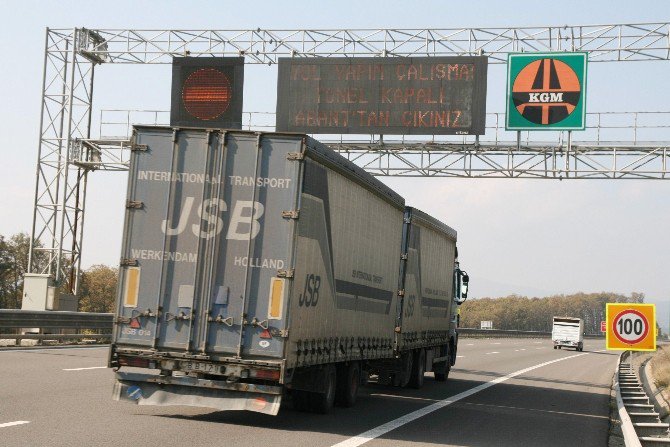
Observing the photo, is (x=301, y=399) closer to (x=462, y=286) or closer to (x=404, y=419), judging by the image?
(x=404, y=419)

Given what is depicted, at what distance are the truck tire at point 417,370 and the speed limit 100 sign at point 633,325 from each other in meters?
5.66

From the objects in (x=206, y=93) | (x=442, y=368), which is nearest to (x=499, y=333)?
(x=206, y=93)

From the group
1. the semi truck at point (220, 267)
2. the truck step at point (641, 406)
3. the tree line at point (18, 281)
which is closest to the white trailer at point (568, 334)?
the tree line at point (18, 281)

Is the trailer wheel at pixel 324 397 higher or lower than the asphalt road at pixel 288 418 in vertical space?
higher

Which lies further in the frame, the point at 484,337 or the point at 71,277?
the point at 484,337

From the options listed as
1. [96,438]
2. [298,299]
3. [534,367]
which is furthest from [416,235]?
[534,367]

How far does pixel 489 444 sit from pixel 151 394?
13.9ft

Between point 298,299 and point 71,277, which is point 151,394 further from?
point 71,277

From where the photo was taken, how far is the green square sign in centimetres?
3106

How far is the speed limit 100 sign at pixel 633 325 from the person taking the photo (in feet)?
54.1

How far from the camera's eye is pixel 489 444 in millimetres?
12570

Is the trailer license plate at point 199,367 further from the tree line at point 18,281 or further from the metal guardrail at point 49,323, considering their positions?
the tree line at point 18,281

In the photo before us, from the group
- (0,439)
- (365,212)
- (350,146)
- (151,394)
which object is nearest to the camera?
(0,439)

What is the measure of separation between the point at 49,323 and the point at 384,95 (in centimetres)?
1203
